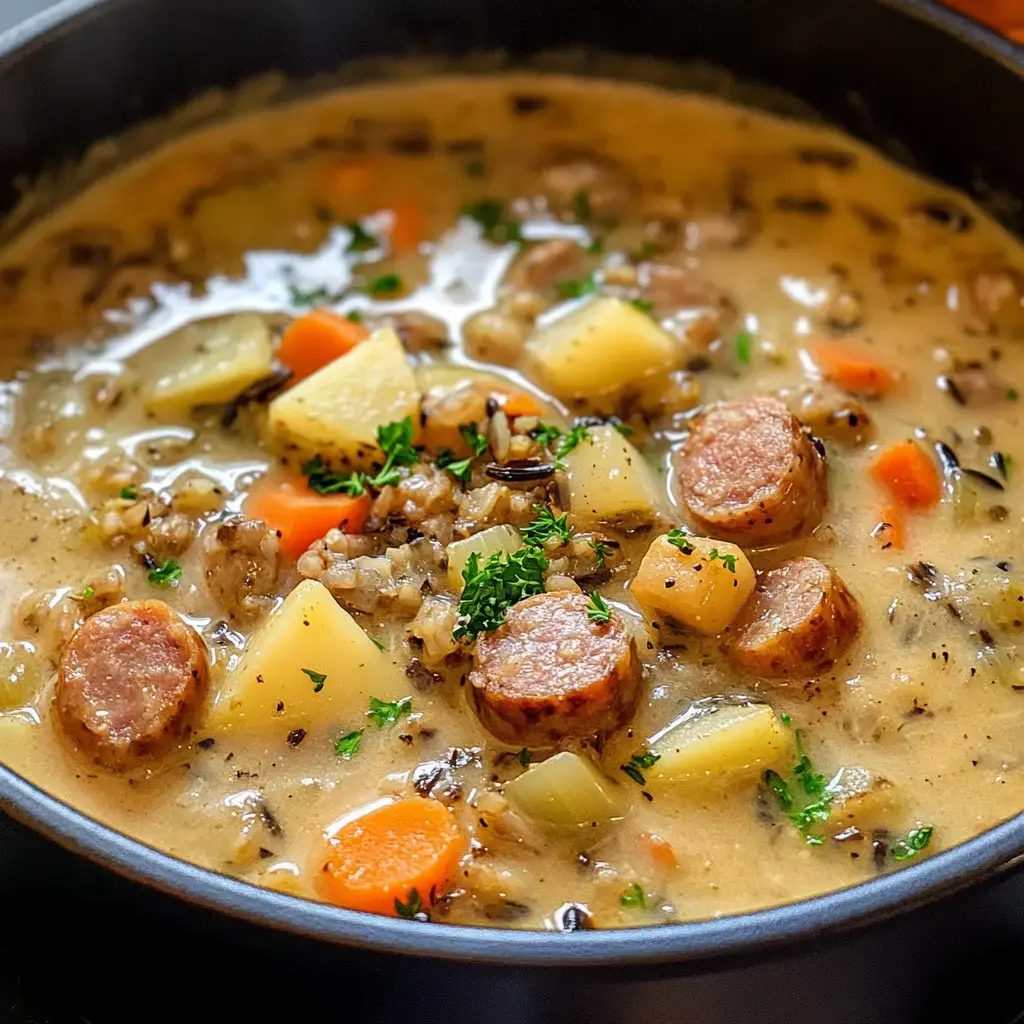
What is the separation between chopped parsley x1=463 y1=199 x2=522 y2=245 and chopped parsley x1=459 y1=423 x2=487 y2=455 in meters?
0.82

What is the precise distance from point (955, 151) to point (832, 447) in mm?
1049

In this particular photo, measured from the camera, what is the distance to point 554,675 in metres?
2.48

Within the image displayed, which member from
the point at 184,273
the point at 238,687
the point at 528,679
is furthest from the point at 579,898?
the point at 184,273

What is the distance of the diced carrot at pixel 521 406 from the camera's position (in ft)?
10.0

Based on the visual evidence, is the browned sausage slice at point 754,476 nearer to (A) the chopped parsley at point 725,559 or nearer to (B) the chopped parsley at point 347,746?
(A) the chopped parsley at point 725,559

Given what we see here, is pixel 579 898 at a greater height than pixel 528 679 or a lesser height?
lesser

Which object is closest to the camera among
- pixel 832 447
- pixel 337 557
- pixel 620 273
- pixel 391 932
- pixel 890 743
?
pixel 391 932

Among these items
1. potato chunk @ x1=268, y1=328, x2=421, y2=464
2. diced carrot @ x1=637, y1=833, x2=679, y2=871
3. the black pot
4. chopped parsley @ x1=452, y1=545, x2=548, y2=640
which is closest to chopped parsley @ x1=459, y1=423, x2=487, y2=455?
potato chunk @ x1=268, y1=328, x2=421, y2=464

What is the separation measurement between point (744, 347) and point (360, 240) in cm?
106

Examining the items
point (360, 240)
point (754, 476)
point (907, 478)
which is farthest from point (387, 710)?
point (360, 240)

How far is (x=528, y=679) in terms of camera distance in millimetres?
2490

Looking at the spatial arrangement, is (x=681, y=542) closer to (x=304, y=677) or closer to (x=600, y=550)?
(x=600, y=550)

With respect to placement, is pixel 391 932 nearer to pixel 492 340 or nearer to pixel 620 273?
pixel 492 340

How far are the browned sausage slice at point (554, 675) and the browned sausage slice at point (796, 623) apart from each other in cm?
23
